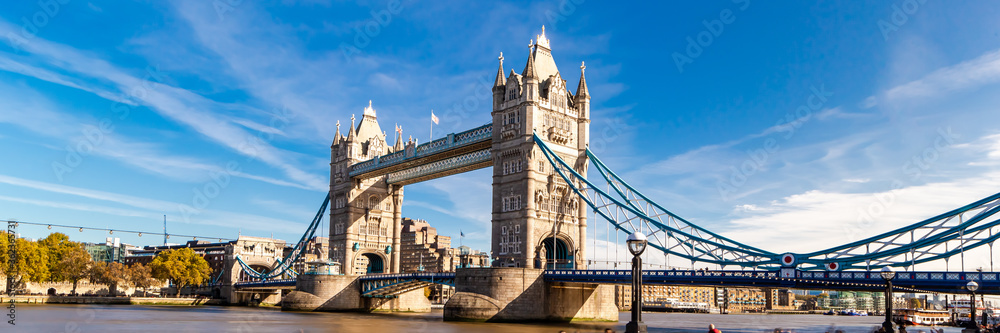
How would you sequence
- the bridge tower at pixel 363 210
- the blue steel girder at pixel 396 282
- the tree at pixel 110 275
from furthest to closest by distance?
the tree at pixel 110 275 < the bridge tower at pixel 363 210 < the blue steel girder at pixel 396 282

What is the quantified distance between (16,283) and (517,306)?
62.3 metres

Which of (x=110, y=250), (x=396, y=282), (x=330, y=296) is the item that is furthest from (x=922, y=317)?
(x=110, y=250)

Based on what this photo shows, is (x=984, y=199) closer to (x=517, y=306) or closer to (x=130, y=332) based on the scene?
(x=517, y=306)

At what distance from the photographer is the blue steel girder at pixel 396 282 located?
229 ft

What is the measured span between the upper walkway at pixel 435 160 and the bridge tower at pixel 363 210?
1.91 meters

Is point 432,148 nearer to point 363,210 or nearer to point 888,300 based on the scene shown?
point 363,210

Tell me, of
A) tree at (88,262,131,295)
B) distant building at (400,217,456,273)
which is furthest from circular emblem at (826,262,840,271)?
distant building at (400,217,456,273)

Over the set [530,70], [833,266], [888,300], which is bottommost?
[888,300]

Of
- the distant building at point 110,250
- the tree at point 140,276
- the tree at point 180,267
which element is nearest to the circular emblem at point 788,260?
the tree at point 180,267

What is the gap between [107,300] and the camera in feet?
327

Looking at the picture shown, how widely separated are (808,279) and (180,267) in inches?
3561

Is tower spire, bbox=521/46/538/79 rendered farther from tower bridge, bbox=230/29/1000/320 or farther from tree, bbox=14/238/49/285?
tree, bbox=14/238/49/285

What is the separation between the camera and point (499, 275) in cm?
5944

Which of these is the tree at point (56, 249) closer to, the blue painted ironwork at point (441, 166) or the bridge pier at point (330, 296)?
the bridge pier at point (330, 296)
